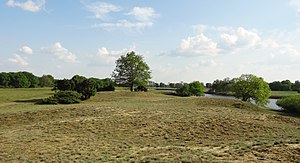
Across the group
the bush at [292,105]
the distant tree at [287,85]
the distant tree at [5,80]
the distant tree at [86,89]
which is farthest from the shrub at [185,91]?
the distant tree at [5,80]

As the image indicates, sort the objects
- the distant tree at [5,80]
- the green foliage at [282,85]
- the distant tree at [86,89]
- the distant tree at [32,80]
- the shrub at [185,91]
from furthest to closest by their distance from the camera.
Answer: the green foliage at [282,85] → the distant tree at [32,80] → the distant tree at [5,80] → the shrub at [185,91] → the distant tree at [86,89]

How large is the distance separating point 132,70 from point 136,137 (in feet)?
168

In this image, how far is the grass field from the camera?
13.5 metres

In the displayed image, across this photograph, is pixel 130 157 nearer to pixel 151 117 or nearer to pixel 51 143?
pixel 51 143

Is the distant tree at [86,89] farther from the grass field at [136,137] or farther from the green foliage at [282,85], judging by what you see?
the green foliage at [282,85]

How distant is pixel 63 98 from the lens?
1453 inches

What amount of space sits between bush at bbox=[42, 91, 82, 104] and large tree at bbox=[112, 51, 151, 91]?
3100 centimetres

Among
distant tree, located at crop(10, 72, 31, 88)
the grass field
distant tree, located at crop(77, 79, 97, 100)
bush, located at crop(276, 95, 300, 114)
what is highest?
distant tree, located at crop(10, 72, 31, 88)

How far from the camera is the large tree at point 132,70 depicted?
6894cm

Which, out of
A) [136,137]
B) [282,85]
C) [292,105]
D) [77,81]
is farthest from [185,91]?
[282,85]

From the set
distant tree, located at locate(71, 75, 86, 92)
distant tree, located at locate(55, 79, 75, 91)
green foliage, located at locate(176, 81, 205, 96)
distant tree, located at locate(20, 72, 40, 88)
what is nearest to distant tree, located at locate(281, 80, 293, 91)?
green foliage, located at locate(176, 81, 205, 96)

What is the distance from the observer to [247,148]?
48.1ft

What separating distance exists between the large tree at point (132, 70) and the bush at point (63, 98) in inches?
1221

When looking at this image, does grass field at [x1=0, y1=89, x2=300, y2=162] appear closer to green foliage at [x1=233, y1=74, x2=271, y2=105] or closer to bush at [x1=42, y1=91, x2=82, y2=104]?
bush at [x1=42, y1=91, x2=82, y2=104]
